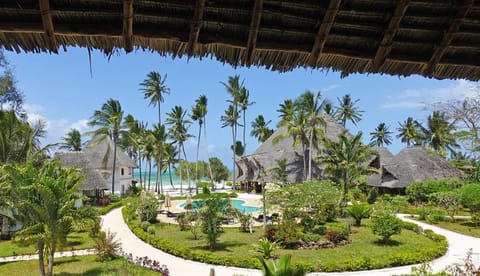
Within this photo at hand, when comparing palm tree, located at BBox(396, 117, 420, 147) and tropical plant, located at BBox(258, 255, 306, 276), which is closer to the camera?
tropical plant, located at BBox(258, 255, 306, 276)

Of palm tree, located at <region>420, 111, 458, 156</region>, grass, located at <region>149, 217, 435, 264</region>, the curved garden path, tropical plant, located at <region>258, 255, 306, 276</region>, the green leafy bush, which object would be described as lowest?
the curved garden path

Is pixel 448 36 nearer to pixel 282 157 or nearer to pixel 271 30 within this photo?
pixel 271 30

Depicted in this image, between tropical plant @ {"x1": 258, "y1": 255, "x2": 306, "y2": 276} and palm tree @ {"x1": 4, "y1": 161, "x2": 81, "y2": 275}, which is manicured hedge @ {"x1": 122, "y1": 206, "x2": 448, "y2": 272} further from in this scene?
palm tree @ {"x1": 4, "y1": 161, "x2": 81, "y2": 275}

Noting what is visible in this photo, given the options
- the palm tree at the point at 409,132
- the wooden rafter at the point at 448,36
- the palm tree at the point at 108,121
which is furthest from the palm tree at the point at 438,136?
the wooden rafter at the point at 448,36

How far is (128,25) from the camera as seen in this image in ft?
9.23

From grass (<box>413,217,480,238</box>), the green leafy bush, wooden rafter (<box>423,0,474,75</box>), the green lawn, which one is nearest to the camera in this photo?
wooden rafter (<box>423,0,474,75</box>)

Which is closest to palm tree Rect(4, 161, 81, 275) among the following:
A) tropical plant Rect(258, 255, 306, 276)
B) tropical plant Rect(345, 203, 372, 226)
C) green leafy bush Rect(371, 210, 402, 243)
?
tropical plant Rect(258, 255, 306, 276)

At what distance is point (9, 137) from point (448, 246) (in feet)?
72.2

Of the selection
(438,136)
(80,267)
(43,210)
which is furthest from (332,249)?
(438,136)

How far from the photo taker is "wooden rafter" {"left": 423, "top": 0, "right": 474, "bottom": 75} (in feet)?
9.36

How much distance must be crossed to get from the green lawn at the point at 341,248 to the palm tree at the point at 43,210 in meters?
5.35

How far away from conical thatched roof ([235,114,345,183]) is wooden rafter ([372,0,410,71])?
27001mm

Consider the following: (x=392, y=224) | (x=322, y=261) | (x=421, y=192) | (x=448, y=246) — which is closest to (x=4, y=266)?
(x=322, y=261)

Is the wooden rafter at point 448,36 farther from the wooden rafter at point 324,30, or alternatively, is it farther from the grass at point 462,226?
the grass at point 462,226
